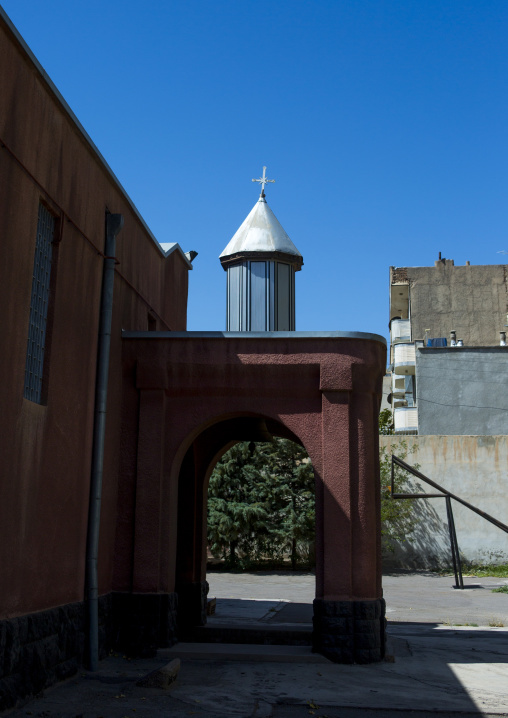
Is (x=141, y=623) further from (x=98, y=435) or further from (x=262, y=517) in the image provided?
(x=262, y=517)

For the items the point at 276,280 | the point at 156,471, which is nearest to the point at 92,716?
the point at 156,471

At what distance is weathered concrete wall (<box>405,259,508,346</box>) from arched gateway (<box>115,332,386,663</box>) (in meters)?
32.3

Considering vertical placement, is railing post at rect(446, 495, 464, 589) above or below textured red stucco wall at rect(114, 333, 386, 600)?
below

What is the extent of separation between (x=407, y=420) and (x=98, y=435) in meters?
27.6

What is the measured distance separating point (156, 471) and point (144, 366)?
153cm

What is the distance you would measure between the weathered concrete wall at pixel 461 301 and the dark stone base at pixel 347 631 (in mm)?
33202

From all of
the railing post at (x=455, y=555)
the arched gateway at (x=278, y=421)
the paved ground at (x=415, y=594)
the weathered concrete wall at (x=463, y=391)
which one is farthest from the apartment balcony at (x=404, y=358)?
the arched gateway at (x=278, y=421)

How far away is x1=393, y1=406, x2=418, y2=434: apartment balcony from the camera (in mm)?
35531

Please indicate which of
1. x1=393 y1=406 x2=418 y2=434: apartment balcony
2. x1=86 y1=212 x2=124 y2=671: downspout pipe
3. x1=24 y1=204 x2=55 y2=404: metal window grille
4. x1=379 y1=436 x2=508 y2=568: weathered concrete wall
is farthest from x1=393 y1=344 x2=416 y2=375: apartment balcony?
x1=24 y1=204 x2=55 y2=404: metal window grille

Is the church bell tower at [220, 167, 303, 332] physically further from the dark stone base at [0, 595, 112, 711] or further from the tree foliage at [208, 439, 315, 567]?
the tree foliage at [208, 439, 315, 567]

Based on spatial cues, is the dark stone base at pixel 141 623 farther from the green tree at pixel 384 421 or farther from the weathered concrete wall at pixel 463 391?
the green tree at pixel 384 421

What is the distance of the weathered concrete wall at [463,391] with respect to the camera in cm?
3256

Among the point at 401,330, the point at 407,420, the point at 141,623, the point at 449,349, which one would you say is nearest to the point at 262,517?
the point at 407,420

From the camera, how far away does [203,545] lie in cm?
1306
